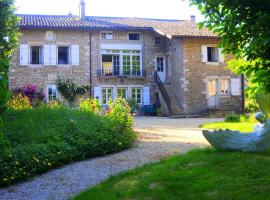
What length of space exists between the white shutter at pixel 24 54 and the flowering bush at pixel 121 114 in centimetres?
1778

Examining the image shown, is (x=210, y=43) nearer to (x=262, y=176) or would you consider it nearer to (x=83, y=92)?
Answer: (x=83, y=92)

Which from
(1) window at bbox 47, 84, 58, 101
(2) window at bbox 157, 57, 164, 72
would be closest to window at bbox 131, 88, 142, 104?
(2) window at bbox 157, 57, 164, 72

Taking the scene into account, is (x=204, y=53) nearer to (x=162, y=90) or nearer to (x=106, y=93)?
(x=162, y=90)

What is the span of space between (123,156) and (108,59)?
2156cm

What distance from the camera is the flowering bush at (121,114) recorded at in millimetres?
9881

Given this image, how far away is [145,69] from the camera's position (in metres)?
29.2

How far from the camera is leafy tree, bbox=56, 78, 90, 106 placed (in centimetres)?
2581

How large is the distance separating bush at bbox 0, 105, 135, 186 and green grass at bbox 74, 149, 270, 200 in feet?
5.17

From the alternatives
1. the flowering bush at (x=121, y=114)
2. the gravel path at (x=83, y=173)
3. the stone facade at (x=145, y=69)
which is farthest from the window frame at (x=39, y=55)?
the gravel path at (x=83, y=173)

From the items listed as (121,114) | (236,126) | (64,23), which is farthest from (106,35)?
(121,114)

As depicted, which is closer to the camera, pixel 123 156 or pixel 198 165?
pixel 198 165

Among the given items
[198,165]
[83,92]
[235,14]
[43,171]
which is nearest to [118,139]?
[43,171]

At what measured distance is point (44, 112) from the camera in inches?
410

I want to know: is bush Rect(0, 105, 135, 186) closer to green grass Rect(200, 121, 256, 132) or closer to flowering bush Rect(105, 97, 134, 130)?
flowering bush Rect(105, 97, 134, 130)
